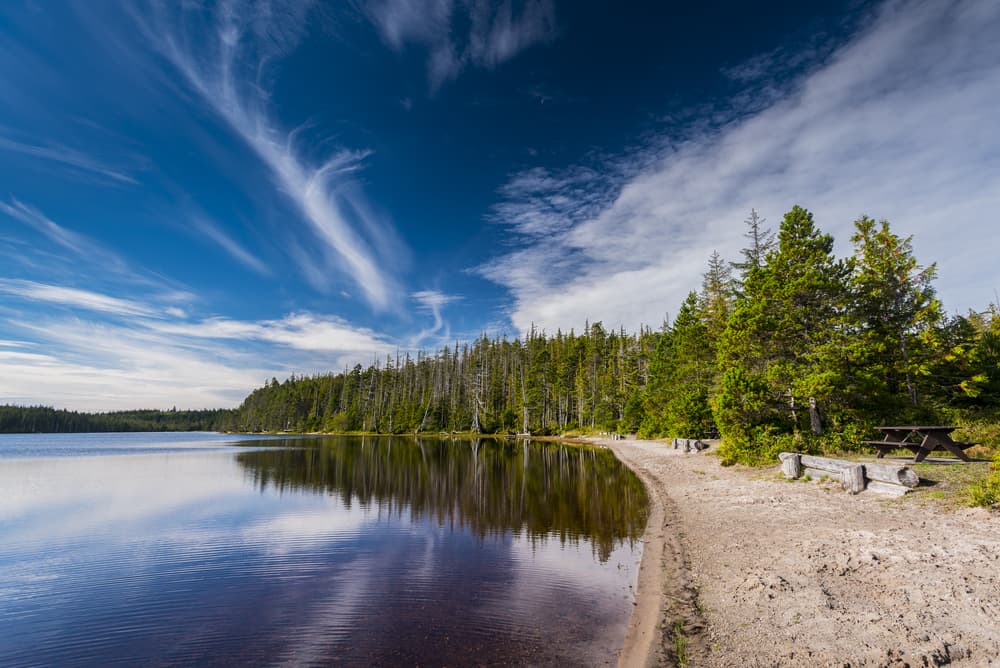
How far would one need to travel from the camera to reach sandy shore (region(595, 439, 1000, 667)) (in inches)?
247

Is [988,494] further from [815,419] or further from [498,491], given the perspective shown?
[498,491]

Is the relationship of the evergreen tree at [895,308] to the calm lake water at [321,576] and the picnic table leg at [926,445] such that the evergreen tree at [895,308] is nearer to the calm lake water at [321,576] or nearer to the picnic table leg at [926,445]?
the picnic table leg at [926,445]

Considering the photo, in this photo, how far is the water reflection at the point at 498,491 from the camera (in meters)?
17.2

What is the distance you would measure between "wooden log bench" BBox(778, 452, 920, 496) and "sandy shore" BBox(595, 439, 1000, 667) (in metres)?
0.47

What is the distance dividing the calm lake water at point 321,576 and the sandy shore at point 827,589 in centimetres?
119

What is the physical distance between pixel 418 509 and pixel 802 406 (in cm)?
2172

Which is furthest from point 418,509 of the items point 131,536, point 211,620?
point 211,620

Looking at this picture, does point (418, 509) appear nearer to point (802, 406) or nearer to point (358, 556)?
point (358, 556)

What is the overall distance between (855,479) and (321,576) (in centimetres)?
1687

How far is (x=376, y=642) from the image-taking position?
8.29m

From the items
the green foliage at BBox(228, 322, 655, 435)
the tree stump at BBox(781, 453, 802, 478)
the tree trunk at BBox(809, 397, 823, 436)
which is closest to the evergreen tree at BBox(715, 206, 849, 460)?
the tree trunk at BBox(809, 397, 823, 436)

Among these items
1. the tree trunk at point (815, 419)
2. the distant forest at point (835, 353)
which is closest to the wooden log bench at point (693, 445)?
the distant forest at point (835, 353)

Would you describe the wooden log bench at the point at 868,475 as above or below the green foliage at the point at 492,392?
below

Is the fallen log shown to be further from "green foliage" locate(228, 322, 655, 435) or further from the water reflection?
"green foliage" locate(228, 322, 655, 435)
